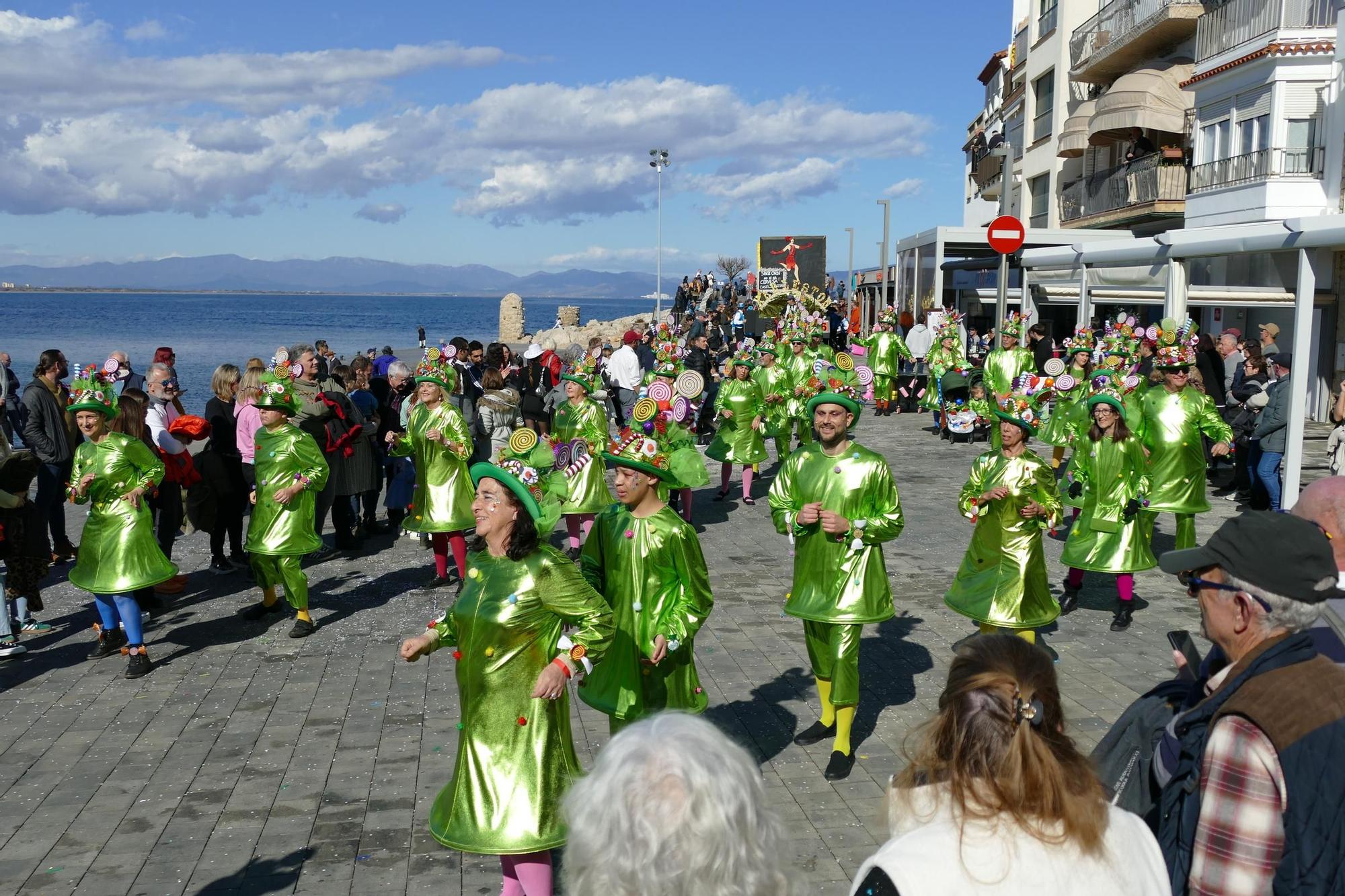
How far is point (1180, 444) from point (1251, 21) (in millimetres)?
18083

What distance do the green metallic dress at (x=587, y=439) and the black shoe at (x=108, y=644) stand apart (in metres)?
3.86

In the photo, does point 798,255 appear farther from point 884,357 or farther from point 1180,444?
point 1180,444

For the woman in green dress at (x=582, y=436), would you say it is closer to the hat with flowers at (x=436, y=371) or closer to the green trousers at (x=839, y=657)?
the hat with flowers at (x=436, y=371)

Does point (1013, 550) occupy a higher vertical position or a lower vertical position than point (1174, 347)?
lower

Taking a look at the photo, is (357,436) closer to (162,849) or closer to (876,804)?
(162,849)

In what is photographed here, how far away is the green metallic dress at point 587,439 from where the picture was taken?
10805 mm

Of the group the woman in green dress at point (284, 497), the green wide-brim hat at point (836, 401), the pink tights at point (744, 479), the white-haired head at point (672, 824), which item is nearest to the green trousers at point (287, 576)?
the woman in green dress at point (284, 497)


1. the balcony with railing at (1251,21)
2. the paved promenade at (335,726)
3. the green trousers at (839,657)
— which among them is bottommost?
the paved promenade at (335,726)

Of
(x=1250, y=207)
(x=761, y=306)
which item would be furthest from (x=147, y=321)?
(x=1250, y=207)

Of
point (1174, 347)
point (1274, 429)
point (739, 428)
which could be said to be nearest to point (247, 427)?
point (739, 428)

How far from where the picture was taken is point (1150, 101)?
27531 millimetres

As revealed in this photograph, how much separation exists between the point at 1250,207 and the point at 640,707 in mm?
22387

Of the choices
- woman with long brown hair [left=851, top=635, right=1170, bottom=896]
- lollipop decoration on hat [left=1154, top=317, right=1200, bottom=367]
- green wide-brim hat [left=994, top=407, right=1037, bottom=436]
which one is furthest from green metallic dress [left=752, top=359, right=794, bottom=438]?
woman with long brown hair [left=851, top=635, right=1170, bottom=896]

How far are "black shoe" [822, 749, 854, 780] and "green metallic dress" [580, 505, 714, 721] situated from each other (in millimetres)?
971
